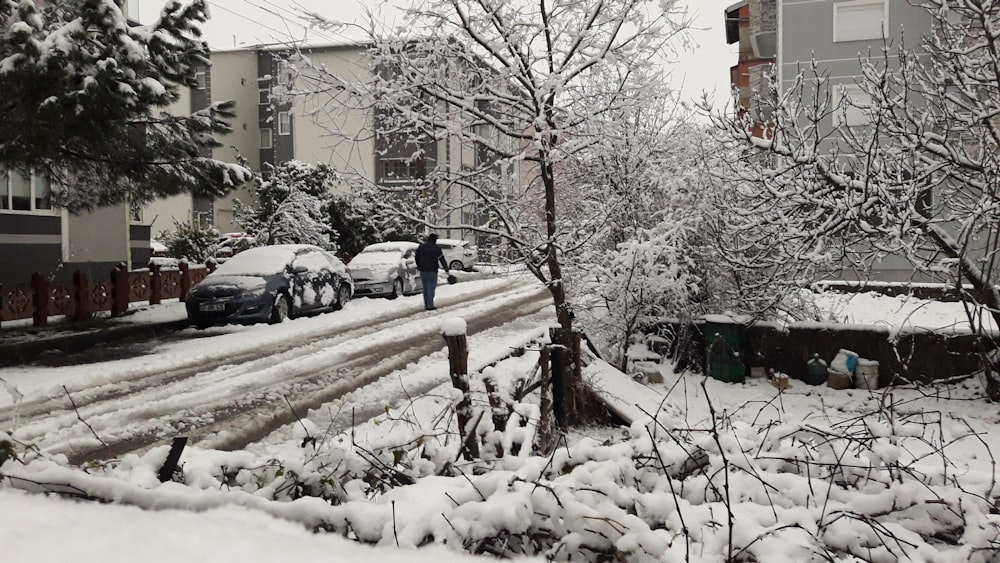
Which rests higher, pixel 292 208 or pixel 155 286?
pixel 292 208

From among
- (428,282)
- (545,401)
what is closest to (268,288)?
(428,282)

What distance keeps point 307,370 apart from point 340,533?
25.1ft

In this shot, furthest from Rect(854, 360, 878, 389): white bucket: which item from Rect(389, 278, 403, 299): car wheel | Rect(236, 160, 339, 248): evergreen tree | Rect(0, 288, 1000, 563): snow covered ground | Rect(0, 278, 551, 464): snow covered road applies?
Rect(236, 160, 339, 248): evergreen tree

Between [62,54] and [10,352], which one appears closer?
[62,54]

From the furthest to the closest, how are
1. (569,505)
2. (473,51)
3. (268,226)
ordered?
(268,226) < (473,51) < (569,505)

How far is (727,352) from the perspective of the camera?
9758 mm

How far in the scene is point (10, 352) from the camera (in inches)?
419

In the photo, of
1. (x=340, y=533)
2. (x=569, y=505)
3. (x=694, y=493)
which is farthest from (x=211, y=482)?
(x=694, y=493)

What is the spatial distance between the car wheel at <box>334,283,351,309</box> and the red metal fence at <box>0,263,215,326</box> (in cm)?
411

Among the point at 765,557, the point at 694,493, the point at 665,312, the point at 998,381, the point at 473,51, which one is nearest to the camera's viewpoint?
the point at 765,557

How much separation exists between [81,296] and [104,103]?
248 inches

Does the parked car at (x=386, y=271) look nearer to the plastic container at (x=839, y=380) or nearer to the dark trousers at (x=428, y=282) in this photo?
the dark trousers at (x=428, y=282)

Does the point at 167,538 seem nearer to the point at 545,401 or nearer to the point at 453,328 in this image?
the point at 453,328

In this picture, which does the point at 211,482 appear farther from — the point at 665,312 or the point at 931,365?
the point at 931,365
